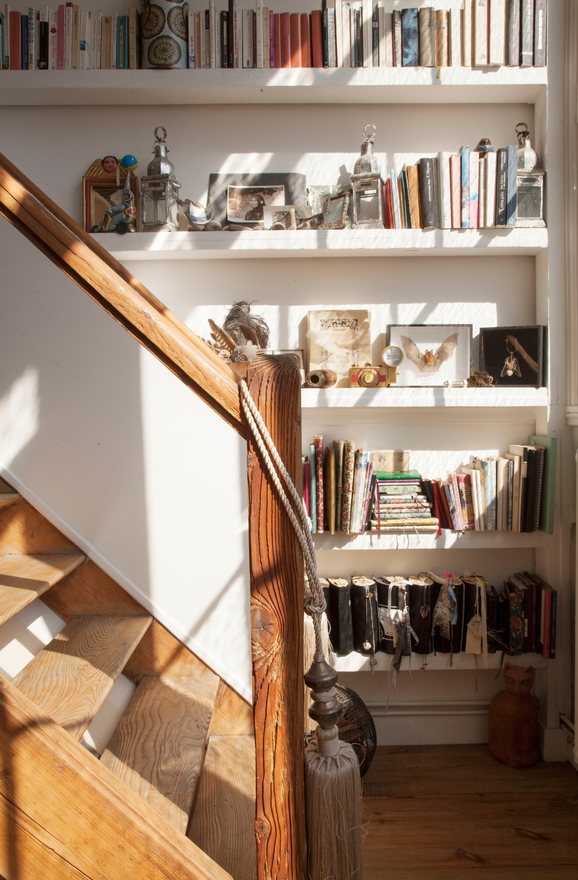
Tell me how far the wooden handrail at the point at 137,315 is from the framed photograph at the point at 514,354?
1.49 metres

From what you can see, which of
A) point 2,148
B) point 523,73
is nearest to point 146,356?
point 2,148

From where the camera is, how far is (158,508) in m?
1.37

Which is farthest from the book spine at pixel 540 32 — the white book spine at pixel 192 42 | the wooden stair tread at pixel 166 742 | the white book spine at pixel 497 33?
the wooden stair tread at pixel 166 742

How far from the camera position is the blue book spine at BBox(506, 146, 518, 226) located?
6.39 feet

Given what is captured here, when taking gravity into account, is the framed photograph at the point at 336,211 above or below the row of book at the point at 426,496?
above

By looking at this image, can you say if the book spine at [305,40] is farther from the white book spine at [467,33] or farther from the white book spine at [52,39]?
the white book spine at [52,39]

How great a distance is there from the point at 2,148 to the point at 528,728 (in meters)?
3.05

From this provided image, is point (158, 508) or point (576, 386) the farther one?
point (576, 386)

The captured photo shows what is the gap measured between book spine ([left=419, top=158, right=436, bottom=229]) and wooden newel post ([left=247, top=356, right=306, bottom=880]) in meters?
1.45

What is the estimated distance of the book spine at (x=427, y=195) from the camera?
1.95 metres

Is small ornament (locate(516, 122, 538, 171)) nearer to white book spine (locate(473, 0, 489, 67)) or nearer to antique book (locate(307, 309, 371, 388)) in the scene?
white book spine (locate(473, 0, 489, 67))

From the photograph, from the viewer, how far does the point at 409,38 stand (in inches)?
77.9

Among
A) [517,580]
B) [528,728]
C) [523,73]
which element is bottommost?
[528,728]

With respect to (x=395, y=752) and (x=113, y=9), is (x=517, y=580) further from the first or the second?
(x=113, y=9)
